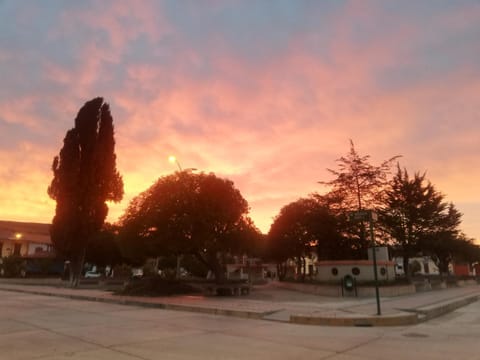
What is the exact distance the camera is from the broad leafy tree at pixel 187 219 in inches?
890

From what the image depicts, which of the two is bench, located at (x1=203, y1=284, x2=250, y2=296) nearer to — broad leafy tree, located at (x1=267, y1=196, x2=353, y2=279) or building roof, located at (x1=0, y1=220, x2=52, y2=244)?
broad leafy tree, located at (x1=267, y1=196, x2=353, y2=279)

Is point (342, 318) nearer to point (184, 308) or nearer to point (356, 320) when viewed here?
point (356, 320)

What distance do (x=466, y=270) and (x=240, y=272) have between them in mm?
A: 57294

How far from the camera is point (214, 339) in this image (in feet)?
28.7

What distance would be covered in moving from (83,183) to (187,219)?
54.7 feet

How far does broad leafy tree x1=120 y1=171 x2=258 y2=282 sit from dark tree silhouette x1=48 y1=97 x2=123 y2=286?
11.6 m

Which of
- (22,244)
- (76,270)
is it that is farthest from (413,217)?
(22,244)

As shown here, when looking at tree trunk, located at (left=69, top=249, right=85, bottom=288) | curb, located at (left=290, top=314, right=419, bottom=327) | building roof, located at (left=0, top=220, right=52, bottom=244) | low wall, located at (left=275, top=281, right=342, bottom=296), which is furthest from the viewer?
building roof, located at (left=0, top=220, right=52, bottom=244)

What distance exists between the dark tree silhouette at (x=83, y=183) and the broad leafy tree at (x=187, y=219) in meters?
11.6

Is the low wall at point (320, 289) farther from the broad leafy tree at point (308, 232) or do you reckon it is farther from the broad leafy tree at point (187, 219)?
the broad leafy tree at point (308, 232)

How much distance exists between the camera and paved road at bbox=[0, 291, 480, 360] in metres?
7.17

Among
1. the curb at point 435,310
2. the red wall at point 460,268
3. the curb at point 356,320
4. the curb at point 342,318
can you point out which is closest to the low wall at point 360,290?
the curb at point 435,310

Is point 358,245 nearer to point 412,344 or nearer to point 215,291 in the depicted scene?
point 215,291

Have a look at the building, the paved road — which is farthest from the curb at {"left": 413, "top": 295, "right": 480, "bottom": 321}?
the building
